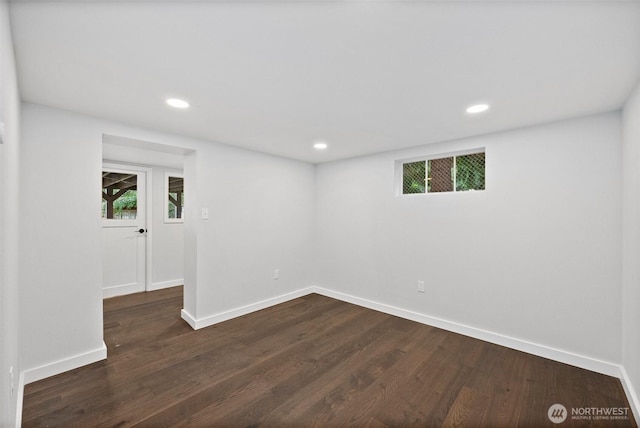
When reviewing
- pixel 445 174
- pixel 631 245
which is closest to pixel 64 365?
pixel 445 174

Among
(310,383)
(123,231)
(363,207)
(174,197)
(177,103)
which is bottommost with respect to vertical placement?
(310,383)

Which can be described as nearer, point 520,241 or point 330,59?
point 330,59

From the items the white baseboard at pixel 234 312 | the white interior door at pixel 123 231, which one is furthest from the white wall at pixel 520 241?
the white interior door at pixel 123 231

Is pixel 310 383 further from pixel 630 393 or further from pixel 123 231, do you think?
pixel 123 231

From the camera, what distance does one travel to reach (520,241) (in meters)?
2.59

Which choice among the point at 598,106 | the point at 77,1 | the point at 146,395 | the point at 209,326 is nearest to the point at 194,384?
the point at 146,395

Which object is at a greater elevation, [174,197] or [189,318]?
[174,197]

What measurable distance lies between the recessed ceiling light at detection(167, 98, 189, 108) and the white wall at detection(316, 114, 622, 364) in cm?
240

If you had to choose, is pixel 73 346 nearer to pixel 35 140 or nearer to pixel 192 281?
pixel 192 281

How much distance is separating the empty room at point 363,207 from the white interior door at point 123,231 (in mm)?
679

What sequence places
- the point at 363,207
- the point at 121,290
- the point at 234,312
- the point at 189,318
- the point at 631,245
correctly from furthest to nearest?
the point at 121,290, the point at 363,207, the point at 234,312, the point at 189,318, the point at 631,245

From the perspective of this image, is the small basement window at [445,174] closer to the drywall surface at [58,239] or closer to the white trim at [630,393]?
the white trim at [630,393]

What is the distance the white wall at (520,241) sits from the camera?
2219 mm

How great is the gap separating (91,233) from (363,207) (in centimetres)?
297
